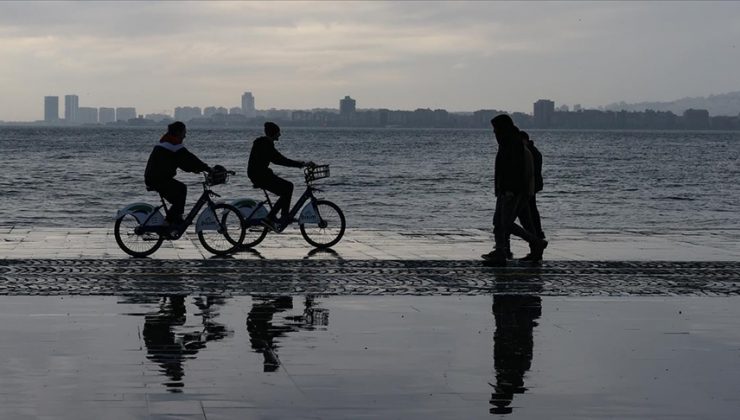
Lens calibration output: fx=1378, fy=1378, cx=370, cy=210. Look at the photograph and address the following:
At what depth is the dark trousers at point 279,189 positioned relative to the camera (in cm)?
1778

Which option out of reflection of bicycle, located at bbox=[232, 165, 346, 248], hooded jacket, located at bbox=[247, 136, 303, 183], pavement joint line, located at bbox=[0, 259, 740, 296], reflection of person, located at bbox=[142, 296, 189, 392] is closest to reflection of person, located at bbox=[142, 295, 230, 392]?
reflection of person, located at bbox=[142, 296, 189, 392]

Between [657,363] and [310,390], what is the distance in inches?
98.0

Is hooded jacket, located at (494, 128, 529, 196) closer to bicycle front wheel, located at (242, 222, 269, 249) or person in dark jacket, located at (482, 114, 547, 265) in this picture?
person in dark jacket, located at (482, 114, 547, 265)

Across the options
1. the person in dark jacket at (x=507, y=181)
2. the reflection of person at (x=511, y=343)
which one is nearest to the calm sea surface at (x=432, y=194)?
the person in dark jacket at (x=507, y=181)

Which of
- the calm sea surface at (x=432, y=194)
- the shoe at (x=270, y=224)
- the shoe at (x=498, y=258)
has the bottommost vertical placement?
the calm sea surface at (x=432, y=194)

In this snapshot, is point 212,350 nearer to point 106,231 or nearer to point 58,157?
point 106,231

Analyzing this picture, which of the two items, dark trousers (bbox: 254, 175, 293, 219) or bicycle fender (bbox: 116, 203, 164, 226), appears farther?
dark trousers (bbox: 254, 175, 293, 219)

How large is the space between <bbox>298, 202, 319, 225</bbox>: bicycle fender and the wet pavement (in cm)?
87

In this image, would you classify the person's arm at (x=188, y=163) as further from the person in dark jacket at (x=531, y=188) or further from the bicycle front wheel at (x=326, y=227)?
the person in dark jacket at (x=531, y=188)

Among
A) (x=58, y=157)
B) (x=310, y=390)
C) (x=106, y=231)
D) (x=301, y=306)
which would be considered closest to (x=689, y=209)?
(x=106, y=231)

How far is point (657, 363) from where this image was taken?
355 inches

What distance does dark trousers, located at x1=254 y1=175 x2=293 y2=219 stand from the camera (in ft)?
58.3

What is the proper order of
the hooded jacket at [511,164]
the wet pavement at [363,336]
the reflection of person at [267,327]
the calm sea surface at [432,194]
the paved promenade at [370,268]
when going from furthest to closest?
1. the calm sea surface at [432,194]
2. the hooded jacket at [511,164]
3. the paved promenade at [370,268]
4. the reflection of person at [267,327]
5. the wet pavement at [363,336]

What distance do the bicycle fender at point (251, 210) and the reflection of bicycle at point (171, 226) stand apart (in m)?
0.18
